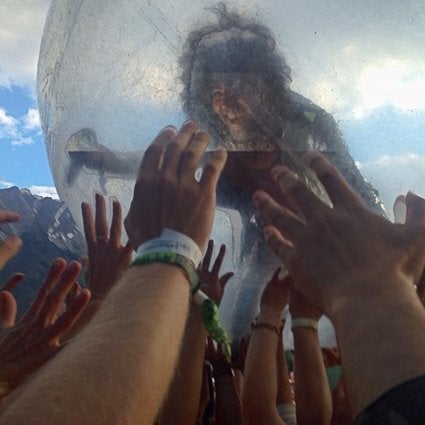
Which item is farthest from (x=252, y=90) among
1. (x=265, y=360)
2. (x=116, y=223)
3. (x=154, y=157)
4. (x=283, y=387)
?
(x=283, y=387)

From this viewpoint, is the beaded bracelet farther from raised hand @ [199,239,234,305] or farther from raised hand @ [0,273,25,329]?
raised hand @ [0,273,25,329]

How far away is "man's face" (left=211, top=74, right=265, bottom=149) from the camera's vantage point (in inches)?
51.1

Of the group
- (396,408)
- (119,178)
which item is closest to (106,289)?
(119,178)

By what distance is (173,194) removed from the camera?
1006 millimetres

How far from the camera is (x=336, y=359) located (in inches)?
86.3

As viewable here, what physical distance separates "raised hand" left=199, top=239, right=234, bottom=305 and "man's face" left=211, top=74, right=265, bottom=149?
13.7 inches

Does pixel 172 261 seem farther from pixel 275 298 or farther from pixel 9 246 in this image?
pixel 275 298

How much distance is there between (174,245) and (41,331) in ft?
2.04

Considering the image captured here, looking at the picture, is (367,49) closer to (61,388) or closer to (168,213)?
(168,213)

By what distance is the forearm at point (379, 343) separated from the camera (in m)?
0.68

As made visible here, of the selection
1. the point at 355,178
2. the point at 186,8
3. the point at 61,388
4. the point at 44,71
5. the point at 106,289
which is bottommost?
the point at 61,388

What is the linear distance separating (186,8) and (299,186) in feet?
1.78

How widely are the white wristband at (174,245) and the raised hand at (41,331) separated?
45cm

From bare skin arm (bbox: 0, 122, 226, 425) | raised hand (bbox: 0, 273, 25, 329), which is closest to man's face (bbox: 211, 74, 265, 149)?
bare skin arm (bbox: 0, 122, 226, 425)
